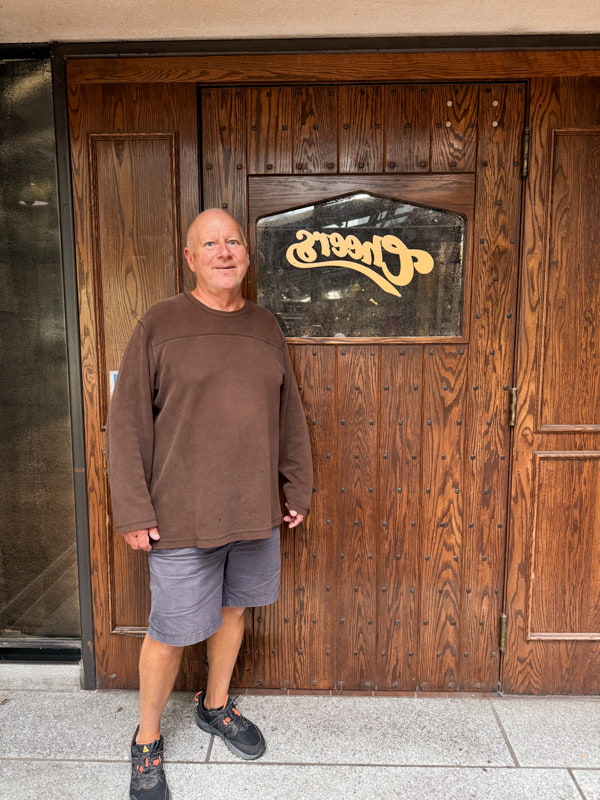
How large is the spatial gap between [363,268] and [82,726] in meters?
1.94

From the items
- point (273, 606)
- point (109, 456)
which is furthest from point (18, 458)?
point (273, 606)

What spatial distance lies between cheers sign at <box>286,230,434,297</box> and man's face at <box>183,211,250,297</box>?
334mm

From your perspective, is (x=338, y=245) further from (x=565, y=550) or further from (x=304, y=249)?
(x=565, y=550)

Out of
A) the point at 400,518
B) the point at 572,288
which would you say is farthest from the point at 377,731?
the point at 572,288

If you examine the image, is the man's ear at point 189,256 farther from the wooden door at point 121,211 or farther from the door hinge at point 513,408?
the door hinge at point 513,408

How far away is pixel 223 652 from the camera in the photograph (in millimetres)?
2002

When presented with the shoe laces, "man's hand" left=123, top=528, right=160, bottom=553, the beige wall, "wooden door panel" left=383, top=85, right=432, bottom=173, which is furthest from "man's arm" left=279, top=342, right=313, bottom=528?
the beige wall

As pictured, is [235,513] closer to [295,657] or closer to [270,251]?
[295,657]

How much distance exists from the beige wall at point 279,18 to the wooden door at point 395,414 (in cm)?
18

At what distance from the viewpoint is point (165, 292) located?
6.75 ft

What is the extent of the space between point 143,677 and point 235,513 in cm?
62

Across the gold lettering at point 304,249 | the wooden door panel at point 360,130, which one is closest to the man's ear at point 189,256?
the gold lettering at point 304,249

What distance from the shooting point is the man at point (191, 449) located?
172cm

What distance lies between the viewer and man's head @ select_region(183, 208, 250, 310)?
175 cm
